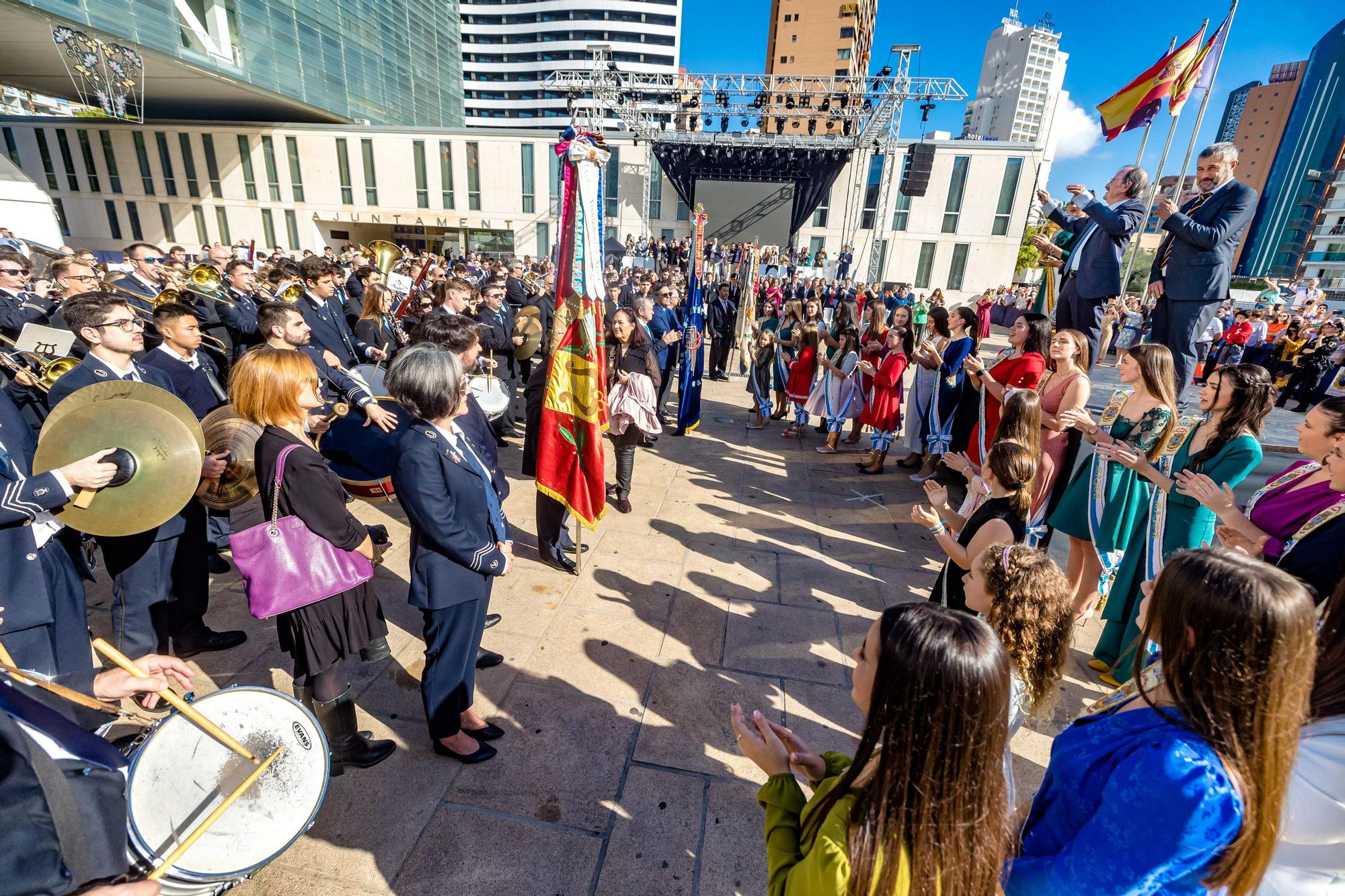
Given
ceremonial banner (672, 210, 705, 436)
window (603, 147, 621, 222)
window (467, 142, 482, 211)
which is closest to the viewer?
ceremonial banner (672, 210, 705, 436)

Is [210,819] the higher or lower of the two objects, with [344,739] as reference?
higher

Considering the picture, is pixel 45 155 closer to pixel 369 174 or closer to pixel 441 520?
pixel 369 174

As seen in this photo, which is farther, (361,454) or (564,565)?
(564,565)

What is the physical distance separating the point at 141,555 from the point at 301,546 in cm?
144

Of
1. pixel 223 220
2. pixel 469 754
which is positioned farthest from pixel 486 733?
pixel 223 220

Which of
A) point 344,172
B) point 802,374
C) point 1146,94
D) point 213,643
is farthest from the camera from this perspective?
point 344,172

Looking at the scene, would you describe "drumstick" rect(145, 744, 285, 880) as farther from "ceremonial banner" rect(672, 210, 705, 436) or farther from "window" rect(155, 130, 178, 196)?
"window" rect(155, 130, 178, 196)

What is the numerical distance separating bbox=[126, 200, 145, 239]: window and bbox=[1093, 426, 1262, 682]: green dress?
4752 cm

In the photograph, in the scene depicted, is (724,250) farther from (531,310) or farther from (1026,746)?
(1026,746)

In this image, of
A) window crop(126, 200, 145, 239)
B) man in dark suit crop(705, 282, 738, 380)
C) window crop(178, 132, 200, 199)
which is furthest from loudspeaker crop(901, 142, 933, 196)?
window crop(126, 200, 145, 239)

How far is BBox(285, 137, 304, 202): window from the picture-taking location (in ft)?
102

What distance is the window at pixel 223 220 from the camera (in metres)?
33.0

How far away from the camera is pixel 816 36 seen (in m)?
55.4

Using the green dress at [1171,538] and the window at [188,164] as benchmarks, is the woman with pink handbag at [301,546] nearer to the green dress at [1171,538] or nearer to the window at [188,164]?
the green dress at [1171,538]
